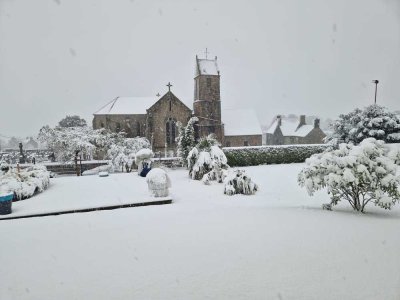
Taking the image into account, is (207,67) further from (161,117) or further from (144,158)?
(144,158)

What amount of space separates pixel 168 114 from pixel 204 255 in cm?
3098

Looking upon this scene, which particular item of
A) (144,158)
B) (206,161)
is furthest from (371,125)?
(144,158)

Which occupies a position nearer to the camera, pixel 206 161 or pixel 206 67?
pixel 206 161

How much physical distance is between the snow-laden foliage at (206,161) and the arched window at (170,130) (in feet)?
65.7

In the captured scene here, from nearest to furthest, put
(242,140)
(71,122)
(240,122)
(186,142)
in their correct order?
1. (186,142)
2. (242,140)
3. (240,122)
4. (71,122)

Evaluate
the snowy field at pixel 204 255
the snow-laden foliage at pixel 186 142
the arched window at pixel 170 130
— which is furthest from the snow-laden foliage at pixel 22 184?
the arched window at pixel 170 130

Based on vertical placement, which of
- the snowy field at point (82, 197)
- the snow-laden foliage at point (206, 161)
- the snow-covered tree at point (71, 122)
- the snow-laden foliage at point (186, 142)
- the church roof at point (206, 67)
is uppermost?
the church roof at point (206, 67)

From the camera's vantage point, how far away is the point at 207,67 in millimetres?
35906

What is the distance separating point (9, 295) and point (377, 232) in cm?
681

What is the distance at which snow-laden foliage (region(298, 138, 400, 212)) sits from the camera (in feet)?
22.0

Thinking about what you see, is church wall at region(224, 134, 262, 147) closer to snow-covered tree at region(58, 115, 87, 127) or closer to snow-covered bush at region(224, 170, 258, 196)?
snow-covered bush at region(224, 170, 258, 196)

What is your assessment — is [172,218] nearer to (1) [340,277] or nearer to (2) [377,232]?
(1) [340,277]

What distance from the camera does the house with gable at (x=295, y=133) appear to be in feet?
152

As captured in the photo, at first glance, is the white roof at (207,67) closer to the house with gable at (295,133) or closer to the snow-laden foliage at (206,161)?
the house with gable at (295,133)
